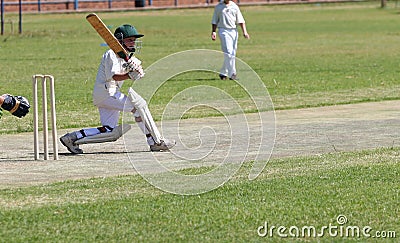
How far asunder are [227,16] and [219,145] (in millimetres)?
10121

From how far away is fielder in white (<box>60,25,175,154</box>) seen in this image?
12195 mm

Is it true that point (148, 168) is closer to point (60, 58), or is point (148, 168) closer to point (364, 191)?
point (364, 191)

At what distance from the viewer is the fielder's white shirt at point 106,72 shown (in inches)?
479

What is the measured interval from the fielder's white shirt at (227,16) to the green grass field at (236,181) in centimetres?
126

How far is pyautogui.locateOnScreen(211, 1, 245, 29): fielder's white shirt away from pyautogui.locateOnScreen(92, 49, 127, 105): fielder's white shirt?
10.4 m

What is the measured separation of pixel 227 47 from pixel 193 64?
3385 millimetres

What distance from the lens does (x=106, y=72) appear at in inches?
482

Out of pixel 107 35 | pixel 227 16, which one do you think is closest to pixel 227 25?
pixel 227 16

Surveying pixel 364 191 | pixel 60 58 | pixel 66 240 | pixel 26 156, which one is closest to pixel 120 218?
pixel 66 240

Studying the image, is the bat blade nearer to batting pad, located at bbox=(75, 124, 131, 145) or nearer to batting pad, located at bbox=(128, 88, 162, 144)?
batting pad, located at bbox=(128, 88, 162, 144)

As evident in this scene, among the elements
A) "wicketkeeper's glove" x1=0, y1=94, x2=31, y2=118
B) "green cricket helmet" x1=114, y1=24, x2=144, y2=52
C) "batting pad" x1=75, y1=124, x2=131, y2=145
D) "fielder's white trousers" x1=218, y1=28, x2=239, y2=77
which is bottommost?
"fielder's white trousers" x1=218, y1=28, x2=239, y2=77

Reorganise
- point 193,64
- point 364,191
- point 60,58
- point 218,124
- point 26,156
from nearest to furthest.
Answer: point 364,191, point 26,156, point 218,124, point 193,64, point 60,58

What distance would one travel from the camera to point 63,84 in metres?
22.0

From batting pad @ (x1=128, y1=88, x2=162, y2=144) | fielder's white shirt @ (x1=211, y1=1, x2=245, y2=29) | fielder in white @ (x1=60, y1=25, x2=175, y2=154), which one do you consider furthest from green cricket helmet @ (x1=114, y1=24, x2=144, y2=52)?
fielder's white shirt @ (x1=211, y1=1, x2=245, y2=29)
